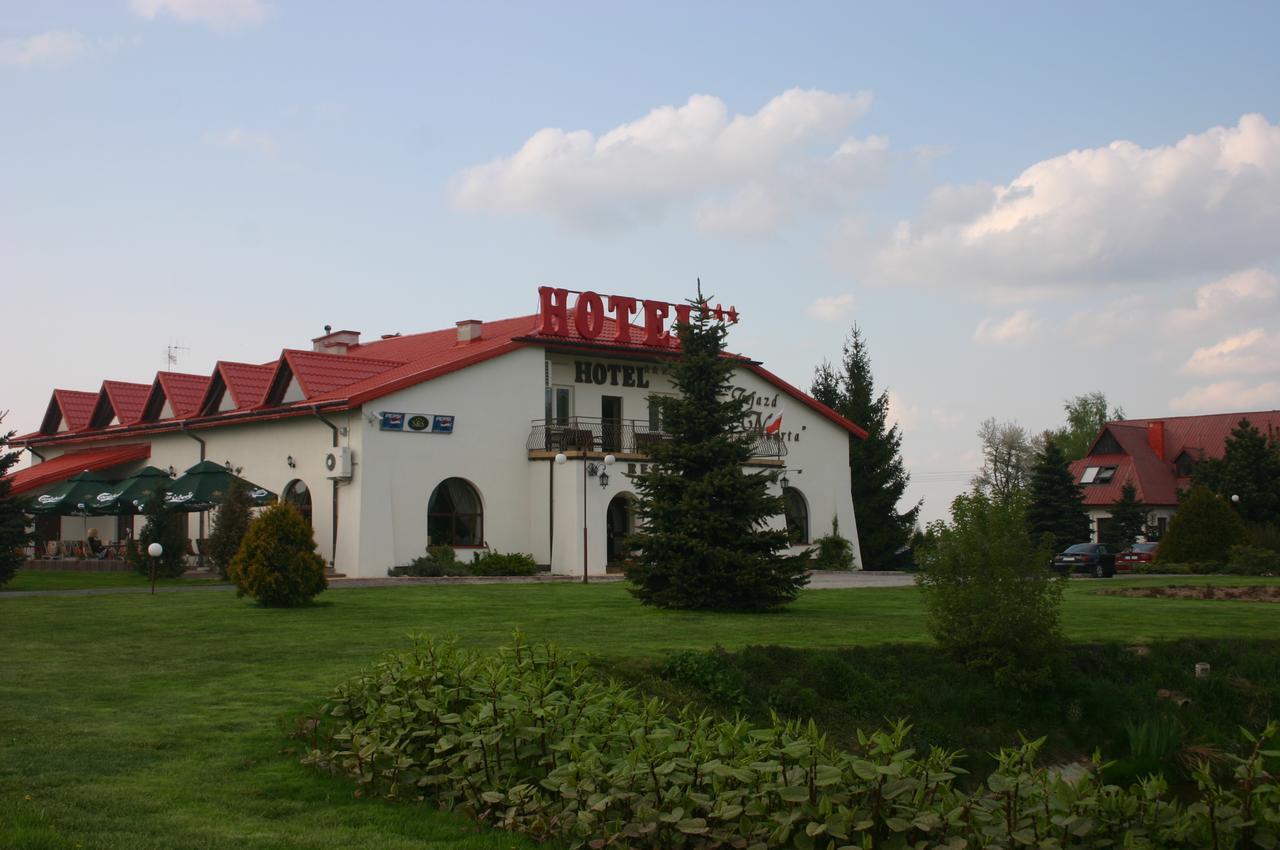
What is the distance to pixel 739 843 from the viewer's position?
7250mm

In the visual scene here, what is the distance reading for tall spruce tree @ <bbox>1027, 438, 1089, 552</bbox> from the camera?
175 feet

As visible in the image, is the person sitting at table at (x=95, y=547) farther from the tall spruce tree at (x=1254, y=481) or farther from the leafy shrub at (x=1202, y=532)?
the tall spruce tree at (x=1254, y=481)

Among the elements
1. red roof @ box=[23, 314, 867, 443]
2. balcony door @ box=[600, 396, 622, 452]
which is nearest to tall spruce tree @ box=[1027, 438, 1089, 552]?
red roof @ box=[23, 314, 867, 443]

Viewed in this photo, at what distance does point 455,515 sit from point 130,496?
27.0 feet

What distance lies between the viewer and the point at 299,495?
1379 inches

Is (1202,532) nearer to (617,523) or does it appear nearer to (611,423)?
(617,523)

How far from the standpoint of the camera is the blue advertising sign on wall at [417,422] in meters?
33.1

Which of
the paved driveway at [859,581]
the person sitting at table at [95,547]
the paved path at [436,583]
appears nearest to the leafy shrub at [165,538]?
the paved path at [436,583]

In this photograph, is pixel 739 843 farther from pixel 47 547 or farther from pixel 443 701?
pixel 47 547

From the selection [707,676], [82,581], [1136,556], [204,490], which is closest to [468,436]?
[204,490]

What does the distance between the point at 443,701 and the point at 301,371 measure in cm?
2696

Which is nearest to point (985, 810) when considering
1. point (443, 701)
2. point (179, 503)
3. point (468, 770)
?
point (468, 770)

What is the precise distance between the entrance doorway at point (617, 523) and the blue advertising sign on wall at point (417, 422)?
553 cm

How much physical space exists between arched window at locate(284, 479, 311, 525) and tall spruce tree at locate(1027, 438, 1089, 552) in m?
30.8
